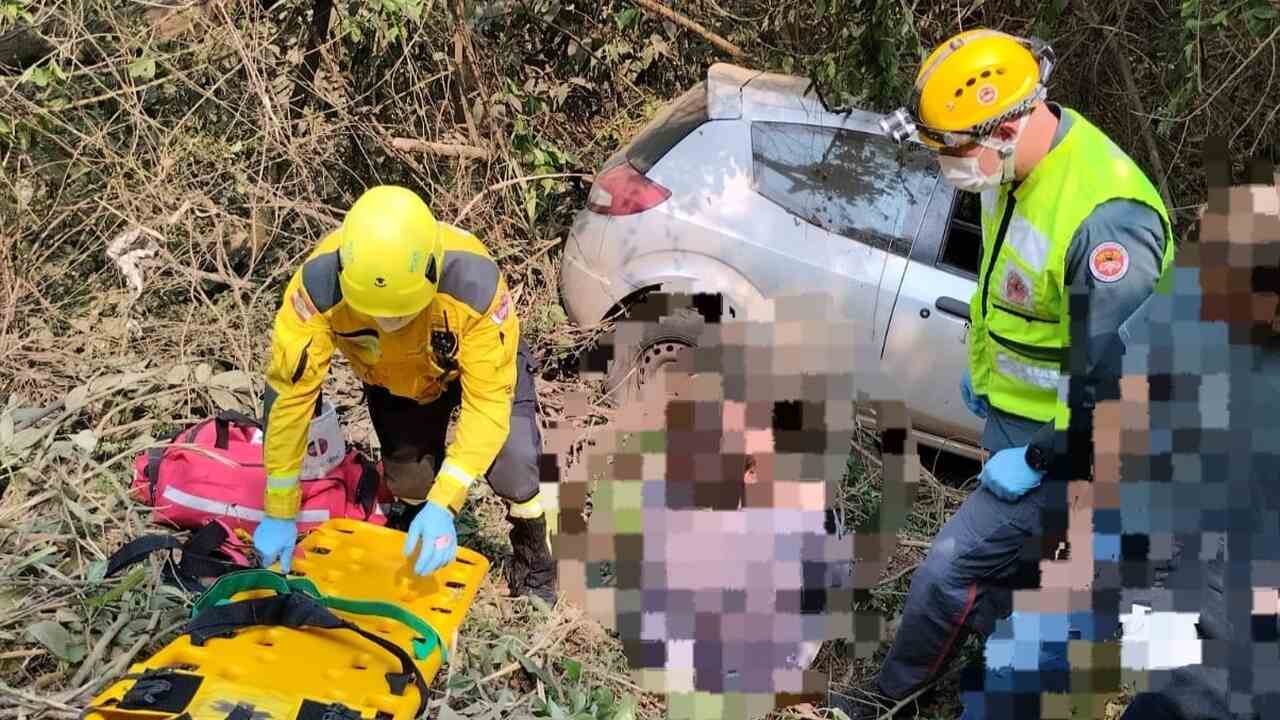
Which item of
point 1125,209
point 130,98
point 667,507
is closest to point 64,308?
point 130,98

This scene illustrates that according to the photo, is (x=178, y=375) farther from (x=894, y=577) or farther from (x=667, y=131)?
(x=894, y=577)

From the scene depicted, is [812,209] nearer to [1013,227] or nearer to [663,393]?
[663,393]

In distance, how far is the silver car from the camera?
3787mm

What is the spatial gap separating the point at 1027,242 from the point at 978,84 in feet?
1.32

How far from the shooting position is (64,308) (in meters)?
4.38

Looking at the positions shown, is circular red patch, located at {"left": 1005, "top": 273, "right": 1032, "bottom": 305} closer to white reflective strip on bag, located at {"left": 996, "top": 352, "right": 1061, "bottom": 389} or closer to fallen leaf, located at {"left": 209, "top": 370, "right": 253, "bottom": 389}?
white reflective strip on bag, located at {"left": 996, "top": 352, "right": 1061, "bottom": 389}

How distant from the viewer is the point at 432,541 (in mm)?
2342

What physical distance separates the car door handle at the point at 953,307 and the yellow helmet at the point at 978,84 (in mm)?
1388

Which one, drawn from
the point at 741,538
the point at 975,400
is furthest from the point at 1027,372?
the point at 741,538

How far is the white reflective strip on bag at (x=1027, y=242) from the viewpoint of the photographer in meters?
2.32

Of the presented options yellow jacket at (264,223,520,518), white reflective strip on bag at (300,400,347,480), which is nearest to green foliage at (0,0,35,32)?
white reflective strip on bag at (300,400,347,480)

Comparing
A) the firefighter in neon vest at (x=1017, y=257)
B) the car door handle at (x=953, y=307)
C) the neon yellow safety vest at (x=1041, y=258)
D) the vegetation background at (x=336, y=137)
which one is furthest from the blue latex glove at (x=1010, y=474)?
the car door handle at (x=953, y=307)

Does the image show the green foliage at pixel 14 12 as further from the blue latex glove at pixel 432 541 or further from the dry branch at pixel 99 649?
the blue latex glove at pixel 432 541

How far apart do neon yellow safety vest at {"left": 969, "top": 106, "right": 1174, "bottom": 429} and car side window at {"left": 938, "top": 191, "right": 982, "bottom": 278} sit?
1177mm
